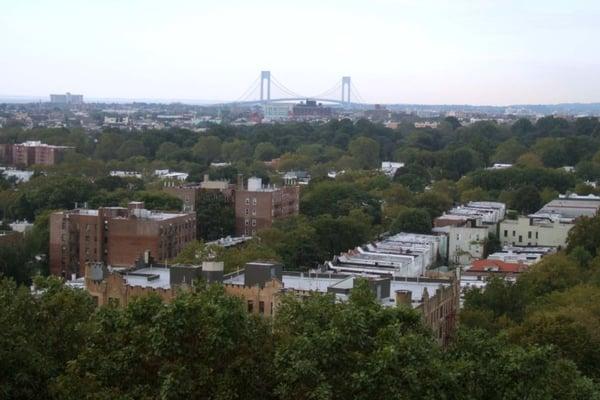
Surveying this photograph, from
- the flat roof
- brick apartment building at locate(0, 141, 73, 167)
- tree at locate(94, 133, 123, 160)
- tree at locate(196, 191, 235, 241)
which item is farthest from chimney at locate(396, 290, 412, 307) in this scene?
tree at locate(94, 133, 123, 160)

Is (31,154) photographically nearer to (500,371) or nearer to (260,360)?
(260,360)

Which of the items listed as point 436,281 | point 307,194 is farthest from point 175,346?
point 307,194

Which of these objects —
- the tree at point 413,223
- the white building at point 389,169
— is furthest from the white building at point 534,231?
the white building at point 389,169

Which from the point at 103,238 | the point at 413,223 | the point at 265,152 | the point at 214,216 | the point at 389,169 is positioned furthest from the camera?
the point at 265,152

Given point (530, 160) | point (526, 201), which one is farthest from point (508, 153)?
point (526, 201)

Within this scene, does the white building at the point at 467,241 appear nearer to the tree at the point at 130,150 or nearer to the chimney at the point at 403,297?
the chimney at the point at 403,297

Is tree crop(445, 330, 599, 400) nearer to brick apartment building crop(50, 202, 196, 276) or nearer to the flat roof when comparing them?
the flat roof
